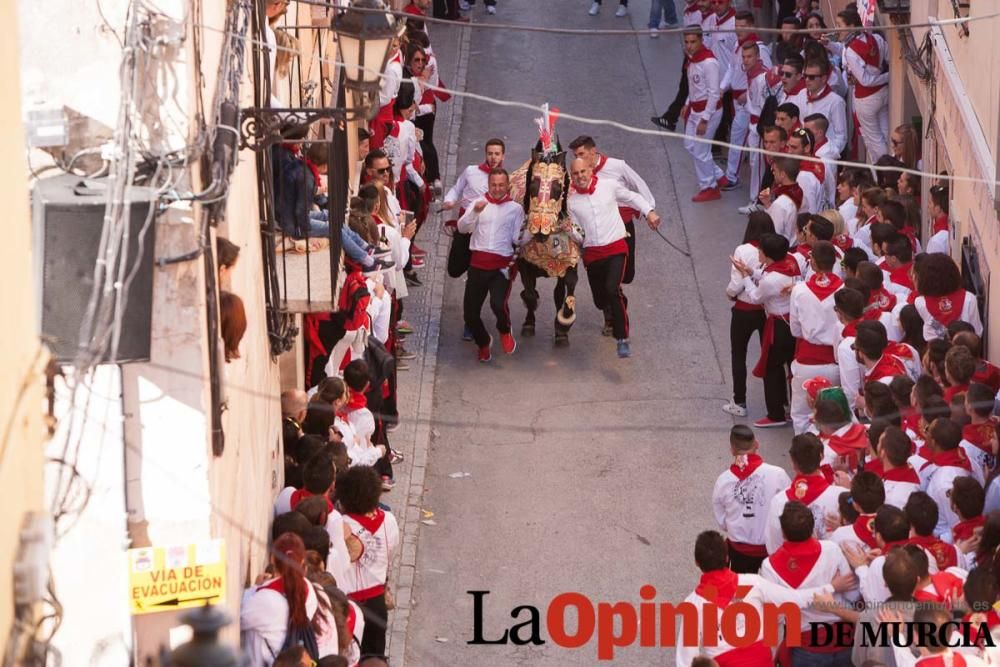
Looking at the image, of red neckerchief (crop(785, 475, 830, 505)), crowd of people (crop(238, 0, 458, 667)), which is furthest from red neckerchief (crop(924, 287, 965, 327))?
crowd of people (crop(238, 0, 458, 667))

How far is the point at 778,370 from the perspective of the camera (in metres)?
14.9

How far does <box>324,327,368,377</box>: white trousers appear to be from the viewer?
14.0 metres

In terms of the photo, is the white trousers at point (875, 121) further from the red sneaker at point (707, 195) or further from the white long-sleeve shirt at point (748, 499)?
the white long-sleeve shirt at point (748, 499)

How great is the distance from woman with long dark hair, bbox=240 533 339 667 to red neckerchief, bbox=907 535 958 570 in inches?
123

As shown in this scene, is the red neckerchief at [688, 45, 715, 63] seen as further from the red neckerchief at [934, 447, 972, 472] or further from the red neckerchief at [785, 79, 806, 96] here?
the red neckerchief at [934, 447, 972, 472]

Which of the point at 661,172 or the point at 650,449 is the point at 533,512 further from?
the point at 661,172

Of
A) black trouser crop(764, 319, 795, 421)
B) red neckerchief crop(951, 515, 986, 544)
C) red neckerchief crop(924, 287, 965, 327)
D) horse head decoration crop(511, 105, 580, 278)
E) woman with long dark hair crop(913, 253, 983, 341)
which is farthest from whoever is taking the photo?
horse head decoration crop(511, 105, 580, 278)

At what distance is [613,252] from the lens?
635 inches

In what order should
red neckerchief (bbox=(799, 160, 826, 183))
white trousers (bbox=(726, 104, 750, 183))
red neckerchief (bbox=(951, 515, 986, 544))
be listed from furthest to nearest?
white trousers (bbox=(726, 104, 750, 183))
red neckerchief (bbox=(799, 160, 826, 183))
red neckerchief (bbox=(951, 515, 986, 544))

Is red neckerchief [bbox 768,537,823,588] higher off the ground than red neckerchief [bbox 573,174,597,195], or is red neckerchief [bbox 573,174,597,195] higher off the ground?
red neckerchief [bbox 573,174,597,195]

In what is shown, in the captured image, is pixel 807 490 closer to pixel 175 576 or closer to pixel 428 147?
pixel 175 576

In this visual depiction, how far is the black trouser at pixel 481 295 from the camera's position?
16109 mm

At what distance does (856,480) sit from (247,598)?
3324 millimetres

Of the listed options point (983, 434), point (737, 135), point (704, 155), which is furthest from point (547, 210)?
point (983, 434)
